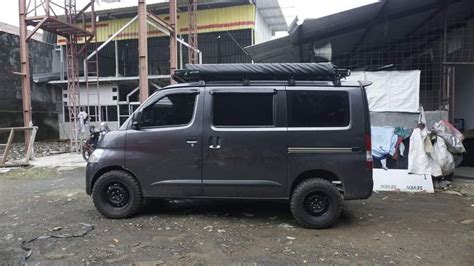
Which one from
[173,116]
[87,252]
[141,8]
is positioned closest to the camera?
[87,252]

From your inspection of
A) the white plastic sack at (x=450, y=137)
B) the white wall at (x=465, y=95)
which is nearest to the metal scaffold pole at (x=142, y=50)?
the white plastic sack at (x=450, y=137)

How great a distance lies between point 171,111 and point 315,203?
2.47 meters

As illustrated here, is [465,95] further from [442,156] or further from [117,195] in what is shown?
[117,195]

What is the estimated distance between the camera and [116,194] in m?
6.42

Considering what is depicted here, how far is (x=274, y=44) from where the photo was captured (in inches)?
447

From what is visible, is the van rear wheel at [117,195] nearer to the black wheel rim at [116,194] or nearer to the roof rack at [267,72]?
the black wheel rim at [116,194]

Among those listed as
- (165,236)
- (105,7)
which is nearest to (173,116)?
(165,236)

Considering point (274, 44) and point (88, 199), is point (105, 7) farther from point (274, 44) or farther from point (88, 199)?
point (88, 199)

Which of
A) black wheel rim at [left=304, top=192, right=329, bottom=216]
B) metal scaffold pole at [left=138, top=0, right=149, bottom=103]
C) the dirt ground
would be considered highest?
metal scaffold pole at [left=138, top=0, right=149, bottom=103]

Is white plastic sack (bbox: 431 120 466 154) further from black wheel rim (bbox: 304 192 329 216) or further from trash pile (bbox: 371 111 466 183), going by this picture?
black wheel rim (bbox: 304 192 329 216)

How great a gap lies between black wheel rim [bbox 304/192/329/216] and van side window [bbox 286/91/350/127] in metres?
0.98

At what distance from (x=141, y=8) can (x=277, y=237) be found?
1041 cm

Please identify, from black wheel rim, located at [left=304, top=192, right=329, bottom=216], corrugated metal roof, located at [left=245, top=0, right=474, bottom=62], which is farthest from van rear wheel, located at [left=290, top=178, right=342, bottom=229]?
corrugated metal roof, located at [left=245, top=0, right=474, bottom=62]

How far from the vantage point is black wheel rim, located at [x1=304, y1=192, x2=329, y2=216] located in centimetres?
596
